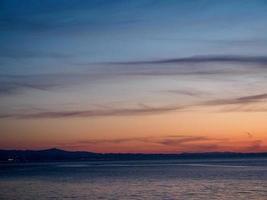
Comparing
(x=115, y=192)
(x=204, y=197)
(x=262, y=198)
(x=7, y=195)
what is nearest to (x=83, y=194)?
(x=115, y=192)

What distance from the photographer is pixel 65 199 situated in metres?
53.7

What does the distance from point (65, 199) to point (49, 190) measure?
37.5 ft

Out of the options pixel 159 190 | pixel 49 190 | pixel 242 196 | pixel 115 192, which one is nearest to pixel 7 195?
pixel 49 190

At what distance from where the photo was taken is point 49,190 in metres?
64.6

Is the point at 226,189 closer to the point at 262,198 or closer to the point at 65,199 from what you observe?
the point at 262,198

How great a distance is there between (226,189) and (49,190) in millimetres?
20990

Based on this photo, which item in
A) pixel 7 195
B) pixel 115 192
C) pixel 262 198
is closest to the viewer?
pixel 262 198

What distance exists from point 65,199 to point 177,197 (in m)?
11.3

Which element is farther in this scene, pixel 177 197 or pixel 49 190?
pixel 49 190

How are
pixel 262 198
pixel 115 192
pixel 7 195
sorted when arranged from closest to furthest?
1. pixel 262 198
2. pixel 7 195
3. pixel 115 192

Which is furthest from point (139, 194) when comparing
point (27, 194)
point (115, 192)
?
point (27, 194)

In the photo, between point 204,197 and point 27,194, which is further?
point 27,194

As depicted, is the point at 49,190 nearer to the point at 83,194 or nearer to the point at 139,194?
the point at 83,194

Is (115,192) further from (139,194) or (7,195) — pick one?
(7,195)
